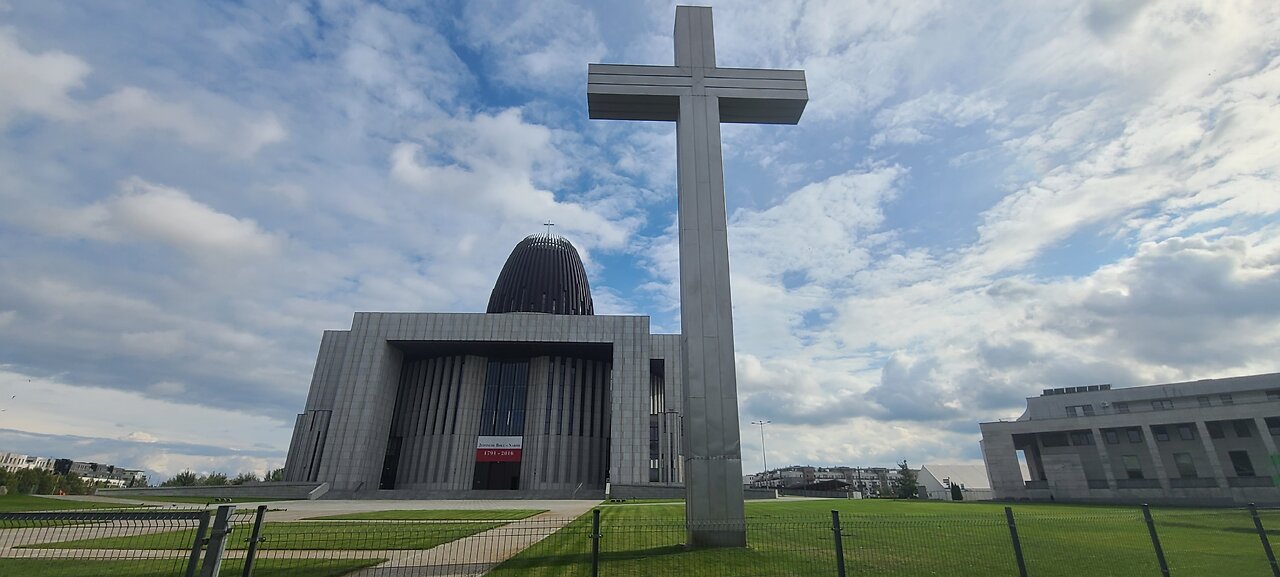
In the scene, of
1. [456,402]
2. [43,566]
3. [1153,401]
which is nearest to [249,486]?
[456,402]

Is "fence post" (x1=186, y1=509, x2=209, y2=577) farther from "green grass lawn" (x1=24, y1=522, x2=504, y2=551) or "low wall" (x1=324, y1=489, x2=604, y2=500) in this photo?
"low wall" (x1=324, y1=489, x2=604, y2=500)

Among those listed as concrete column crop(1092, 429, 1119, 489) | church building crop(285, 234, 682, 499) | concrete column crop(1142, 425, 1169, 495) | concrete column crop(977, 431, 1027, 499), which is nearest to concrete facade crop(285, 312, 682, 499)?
church building crop(285, 234, 682, 499)

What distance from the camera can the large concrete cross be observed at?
1397cm

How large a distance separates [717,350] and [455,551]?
792 cm

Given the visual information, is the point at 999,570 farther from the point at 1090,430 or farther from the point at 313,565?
the point at 1090,430

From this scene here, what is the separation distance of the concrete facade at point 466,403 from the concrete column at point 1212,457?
47.6 meters

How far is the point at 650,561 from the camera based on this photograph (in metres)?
11.4

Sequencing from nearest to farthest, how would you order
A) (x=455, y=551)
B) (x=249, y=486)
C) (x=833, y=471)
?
(x=455, y=551), (x=249, y=486), (x=833, y=471)

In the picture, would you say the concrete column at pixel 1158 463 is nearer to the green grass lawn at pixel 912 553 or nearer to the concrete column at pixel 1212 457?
the concrete column at pixel 1212 457

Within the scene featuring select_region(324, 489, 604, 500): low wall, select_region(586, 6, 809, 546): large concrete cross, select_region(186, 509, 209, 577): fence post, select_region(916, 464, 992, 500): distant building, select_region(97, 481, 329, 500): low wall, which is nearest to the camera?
select_region(186, 509, 209, 577): fence post

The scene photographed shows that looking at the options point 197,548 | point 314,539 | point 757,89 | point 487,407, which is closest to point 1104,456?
point 757,89

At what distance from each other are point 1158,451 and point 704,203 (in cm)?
6066

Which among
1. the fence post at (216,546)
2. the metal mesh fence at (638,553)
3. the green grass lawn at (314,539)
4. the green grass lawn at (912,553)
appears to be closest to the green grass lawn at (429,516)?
the green grass lawn at (314,539)

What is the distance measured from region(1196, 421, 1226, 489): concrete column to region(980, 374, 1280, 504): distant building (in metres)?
0.07
